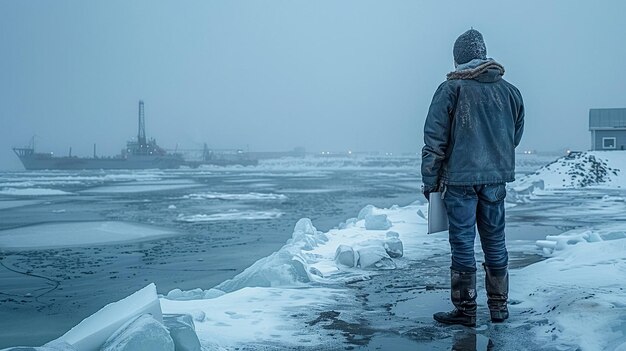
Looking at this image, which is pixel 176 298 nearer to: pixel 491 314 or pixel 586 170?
pixel 491 314

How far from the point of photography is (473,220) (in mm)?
3367

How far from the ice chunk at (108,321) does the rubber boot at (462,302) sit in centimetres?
173

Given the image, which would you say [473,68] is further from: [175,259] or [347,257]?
[175,259]

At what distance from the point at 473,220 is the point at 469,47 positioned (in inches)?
42.8

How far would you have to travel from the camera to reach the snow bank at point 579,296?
2904 mm

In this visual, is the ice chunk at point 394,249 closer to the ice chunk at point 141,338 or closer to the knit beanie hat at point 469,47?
the knit beanie hat at point 469,47

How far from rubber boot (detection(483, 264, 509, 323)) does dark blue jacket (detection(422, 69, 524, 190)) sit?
0.59 metres

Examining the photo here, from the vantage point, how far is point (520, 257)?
5.85 m

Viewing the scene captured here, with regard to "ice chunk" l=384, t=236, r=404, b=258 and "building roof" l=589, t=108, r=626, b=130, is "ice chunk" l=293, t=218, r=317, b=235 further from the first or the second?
"building roof" l=589, t=108, r=626, b=130

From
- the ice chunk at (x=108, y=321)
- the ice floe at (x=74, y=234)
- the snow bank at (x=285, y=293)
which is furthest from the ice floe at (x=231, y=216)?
the ice chunk at (x=108, y=321)

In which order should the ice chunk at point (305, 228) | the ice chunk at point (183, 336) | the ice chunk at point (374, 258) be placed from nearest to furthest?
the ice chunk at point (183, 336) < the ice chunk at point (374, 258) < the ice chunk at point (305, 228)

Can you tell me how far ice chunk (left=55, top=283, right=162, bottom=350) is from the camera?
2.55 m

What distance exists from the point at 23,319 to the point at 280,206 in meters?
12.0

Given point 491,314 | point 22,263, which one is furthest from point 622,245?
point 22,263
